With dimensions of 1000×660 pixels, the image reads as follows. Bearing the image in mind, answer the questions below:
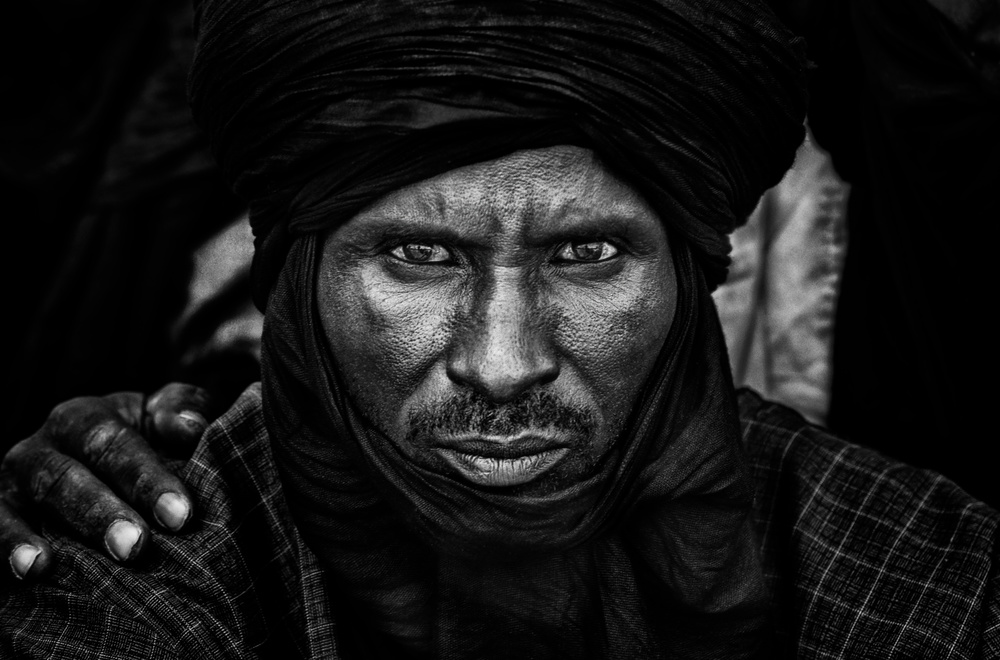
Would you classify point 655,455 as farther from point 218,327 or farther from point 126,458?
point 218,327

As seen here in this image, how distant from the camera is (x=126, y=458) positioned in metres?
2.14

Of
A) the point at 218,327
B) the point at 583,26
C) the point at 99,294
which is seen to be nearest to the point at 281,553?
the point at 583,26

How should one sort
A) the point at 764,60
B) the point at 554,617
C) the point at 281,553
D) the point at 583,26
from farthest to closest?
the point at 281,553 < the point at 554,617 < the point at 764,60 < the point at 583,26

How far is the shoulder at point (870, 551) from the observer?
6.86 feet

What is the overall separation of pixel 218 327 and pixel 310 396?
136cm

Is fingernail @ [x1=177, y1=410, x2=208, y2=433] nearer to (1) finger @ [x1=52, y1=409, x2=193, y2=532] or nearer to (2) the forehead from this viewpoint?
(1) finger @ [x1=52, y1=409, x2=193, y2=532]

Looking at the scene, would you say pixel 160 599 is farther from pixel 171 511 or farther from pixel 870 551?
pixel 870 551

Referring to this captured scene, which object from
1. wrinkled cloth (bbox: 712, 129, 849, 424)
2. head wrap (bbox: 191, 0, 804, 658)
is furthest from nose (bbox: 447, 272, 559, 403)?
wrinkled cloth (bbox: 712, 129, 849, 424)

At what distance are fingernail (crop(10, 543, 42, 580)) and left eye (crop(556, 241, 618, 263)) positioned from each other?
2.95 feet

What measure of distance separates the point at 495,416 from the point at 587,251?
0.25 meters

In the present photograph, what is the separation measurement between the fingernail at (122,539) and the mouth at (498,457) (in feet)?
1.72

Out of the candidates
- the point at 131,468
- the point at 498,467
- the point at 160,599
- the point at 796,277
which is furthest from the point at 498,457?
the point at 796,277

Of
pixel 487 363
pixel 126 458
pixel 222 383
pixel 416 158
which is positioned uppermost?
pixel 416 158

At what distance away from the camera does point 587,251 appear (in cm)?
177
